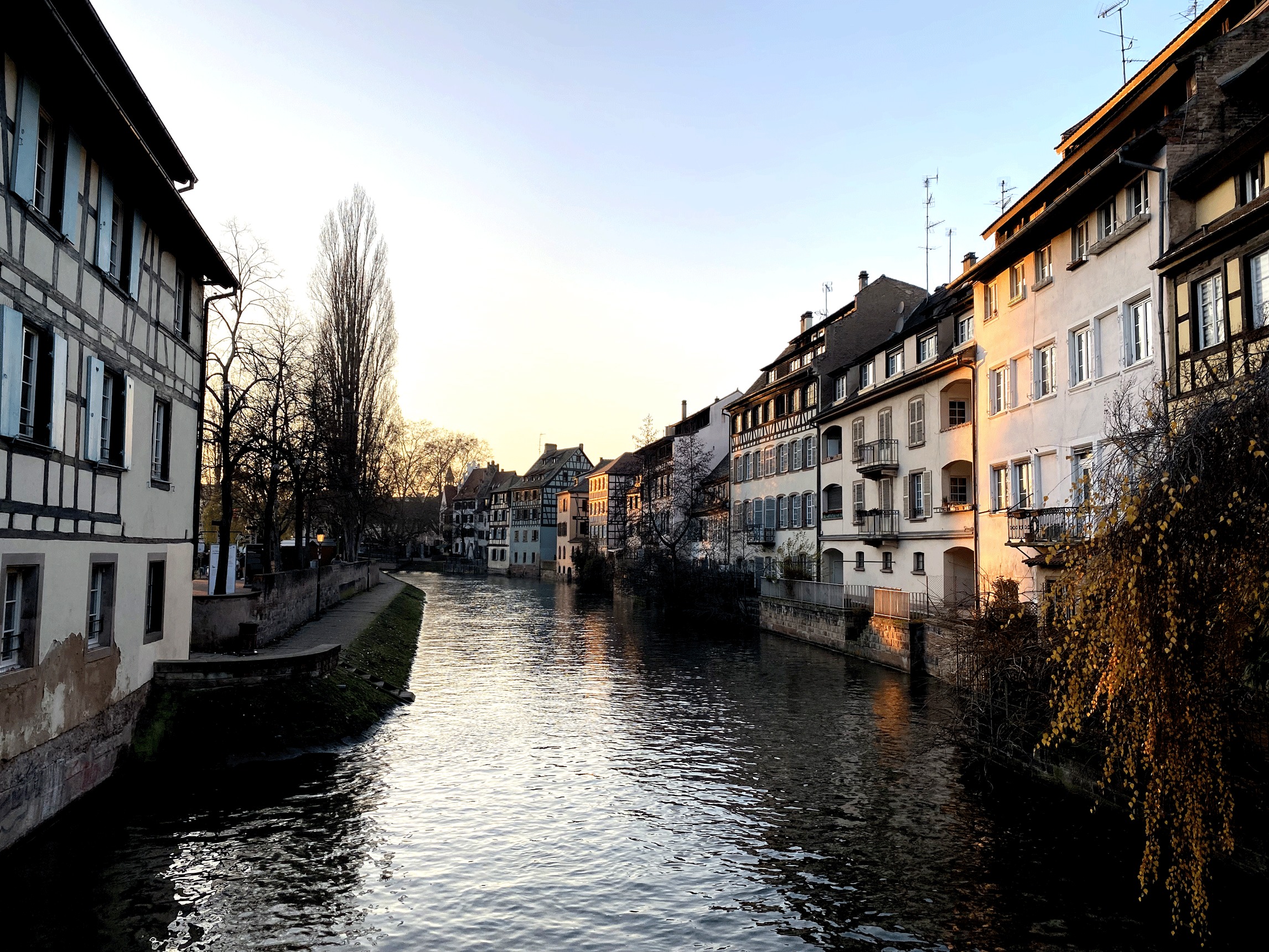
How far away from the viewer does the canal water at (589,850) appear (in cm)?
868

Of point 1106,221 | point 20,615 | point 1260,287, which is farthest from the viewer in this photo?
point 1106,221

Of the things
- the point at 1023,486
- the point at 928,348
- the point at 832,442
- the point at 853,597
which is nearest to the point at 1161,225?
the point at 1023,486

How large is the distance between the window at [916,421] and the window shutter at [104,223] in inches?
936

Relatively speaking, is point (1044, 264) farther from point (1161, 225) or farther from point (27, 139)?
point (27, 139)

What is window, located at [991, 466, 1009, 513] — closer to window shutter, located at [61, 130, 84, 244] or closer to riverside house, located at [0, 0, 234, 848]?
riverside house, located at [0, 0, 234, 848]

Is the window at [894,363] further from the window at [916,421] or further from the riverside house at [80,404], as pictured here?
the riverside house at [80,404]

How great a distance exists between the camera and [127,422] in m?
12.9

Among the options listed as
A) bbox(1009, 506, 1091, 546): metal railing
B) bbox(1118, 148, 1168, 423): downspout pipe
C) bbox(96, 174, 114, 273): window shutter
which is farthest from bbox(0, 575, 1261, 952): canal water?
bbox(1118, 148, 1168, 423): downspout pipe

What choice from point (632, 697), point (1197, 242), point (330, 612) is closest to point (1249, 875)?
point (1197, 242)

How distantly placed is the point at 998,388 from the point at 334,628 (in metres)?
21.1

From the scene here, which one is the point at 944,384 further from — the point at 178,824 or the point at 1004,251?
the point at 178,824

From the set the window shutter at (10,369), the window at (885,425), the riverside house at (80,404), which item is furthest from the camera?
the window at (885,425)

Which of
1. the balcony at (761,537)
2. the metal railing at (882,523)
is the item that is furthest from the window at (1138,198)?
the balcony at (761,537)

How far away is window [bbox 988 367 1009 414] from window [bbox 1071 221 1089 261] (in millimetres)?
4010
